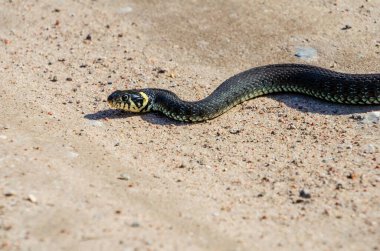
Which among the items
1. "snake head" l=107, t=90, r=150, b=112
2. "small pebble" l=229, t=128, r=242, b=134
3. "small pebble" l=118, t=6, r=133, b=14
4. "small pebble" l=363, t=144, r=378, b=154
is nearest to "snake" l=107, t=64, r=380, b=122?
"snake head" l=107, t=90, r=150, b=112

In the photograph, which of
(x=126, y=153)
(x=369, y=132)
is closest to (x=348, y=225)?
(x=369, y=132)

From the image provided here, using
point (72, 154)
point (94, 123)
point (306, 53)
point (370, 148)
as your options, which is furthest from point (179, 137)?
point (306, 53)

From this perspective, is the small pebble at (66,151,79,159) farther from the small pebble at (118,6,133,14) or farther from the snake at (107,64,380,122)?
the small pebble at (118,6,133,14)

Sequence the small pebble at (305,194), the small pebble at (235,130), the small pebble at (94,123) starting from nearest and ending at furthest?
the small pebble at (305,194), the small pebble at (235,130), the small pebble at (94,123)

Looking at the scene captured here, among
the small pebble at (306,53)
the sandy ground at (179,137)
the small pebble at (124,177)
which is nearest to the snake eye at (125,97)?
the sandy ground at (179,137)

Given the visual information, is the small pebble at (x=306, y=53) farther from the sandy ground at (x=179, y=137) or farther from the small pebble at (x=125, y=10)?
the small pebble at (x=125, y=10)

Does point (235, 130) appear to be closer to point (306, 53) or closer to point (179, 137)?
point (179, 137)

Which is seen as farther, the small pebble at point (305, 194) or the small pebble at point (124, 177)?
the small pebble at point (124, 177)

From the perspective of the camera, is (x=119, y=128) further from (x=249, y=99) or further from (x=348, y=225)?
(x=348, y=225)
